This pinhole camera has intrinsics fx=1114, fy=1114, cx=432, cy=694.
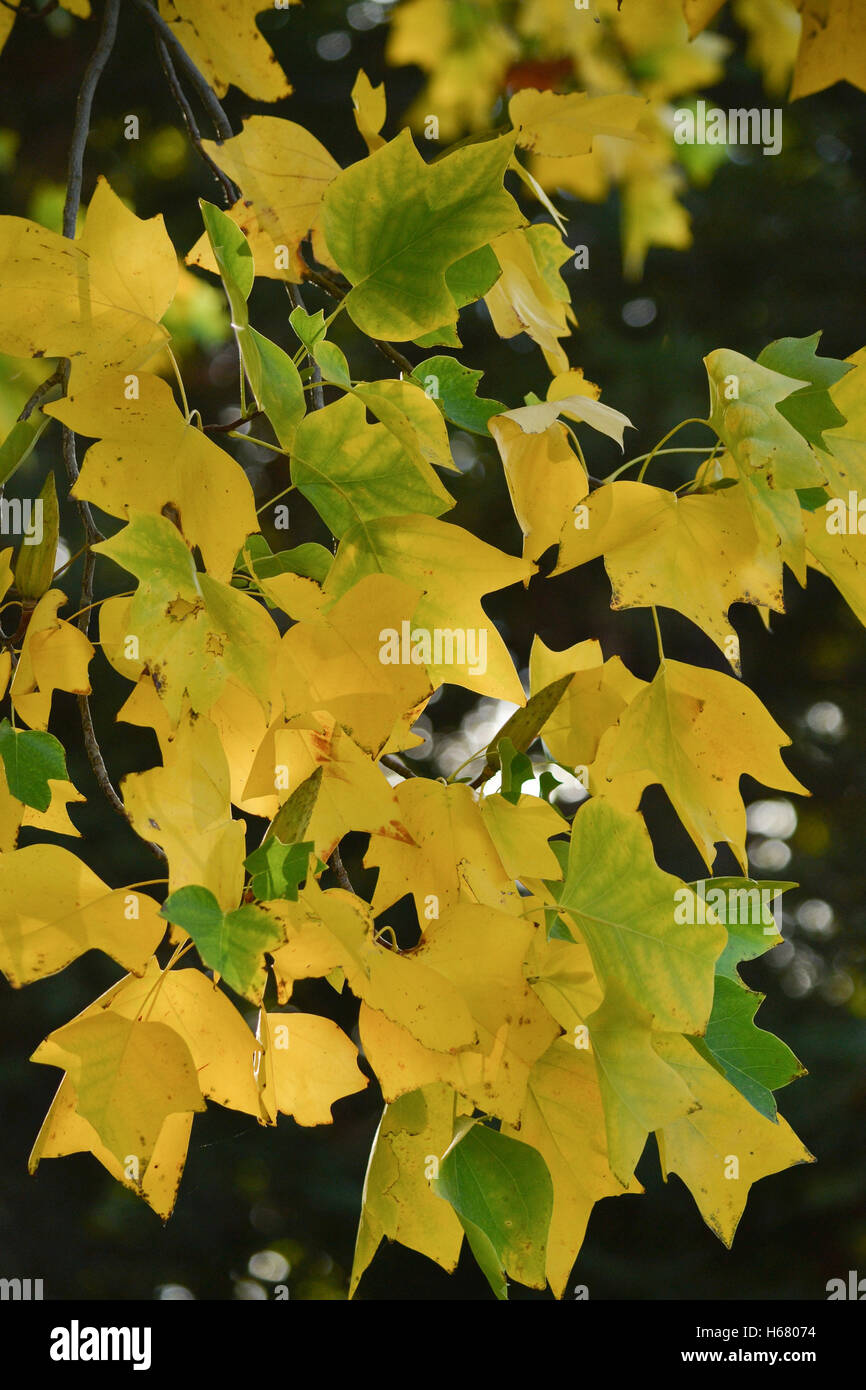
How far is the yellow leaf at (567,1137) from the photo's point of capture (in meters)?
0.31

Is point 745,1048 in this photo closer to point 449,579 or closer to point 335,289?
point 449,579

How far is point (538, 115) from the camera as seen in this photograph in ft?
1.14

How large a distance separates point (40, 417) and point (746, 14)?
508 millimetres

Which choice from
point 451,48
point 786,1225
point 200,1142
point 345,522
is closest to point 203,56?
point 345,522

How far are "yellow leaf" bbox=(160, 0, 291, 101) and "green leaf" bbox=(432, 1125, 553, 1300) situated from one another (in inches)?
14.7

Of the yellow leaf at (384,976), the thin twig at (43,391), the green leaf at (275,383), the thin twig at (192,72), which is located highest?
the thin twig at (192,72)

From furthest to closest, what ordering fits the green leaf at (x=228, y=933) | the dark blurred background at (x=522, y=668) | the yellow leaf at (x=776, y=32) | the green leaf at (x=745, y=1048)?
the dark blurred background at (x=522, y=668) → the yellow leaf at (x=776, y=32) → the green leaf at (x=745, y=1048) → the green leaf at (x=228, y=933)

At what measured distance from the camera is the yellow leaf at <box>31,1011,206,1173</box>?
27 centimetres

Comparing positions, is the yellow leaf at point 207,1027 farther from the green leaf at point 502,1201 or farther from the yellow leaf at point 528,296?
the yellow leaf at point 528,296

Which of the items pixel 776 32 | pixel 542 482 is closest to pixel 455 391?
pixel 542 482

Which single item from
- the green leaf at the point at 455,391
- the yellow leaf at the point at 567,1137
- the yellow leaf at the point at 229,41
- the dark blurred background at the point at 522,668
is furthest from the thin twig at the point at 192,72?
the dark blurred background at the point at 522,668

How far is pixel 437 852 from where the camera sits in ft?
0.99

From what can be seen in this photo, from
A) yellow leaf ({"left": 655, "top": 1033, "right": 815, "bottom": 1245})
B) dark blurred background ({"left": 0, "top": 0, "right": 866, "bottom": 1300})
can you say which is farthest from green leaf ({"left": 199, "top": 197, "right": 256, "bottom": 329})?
dark blurred background ({"left": 0, "top": 0, "right": 866, "bottom": 1300})

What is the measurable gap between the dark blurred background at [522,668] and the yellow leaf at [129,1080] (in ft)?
2.84
